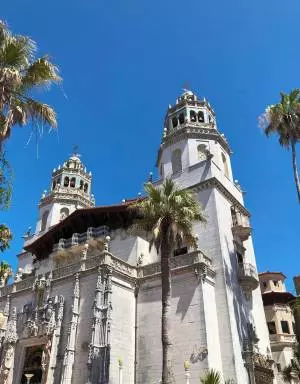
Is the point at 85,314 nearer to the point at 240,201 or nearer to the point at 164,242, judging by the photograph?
the point at 164,242

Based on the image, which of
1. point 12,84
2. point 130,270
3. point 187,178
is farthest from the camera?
point 187,178

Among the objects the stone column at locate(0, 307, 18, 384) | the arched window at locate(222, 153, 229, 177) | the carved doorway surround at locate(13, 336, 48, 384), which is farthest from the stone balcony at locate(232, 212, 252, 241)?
the stone column at locate(0, 307, 18, 384)

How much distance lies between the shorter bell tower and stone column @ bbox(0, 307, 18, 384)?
51.2ft

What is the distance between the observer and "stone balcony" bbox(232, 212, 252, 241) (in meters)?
30.0

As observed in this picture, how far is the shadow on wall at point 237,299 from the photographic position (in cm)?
2547

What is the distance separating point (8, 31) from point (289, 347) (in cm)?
3946

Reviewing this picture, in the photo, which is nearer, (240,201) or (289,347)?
(240,201)

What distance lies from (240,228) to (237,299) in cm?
580

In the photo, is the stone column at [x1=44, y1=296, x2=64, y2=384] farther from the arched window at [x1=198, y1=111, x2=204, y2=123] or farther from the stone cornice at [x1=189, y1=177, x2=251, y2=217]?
the arched window at [x1=198, y1=111, x2=204, y2=123]

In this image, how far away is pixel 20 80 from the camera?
44.8 ft

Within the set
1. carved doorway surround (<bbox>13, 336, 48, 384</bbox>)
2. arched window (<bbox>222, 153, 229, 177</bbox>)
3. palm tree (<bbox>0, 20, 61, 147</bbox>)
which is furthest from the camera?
arched window (<bbox>222, 153, 229, 177</bbox>)

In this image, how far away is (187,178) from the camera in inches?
1267

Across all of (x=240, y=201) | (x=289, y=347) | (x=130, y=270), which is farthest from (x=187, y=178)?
(x=289, y=347)

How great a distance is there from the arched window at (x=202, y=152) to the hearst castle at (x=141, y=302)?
→ 0.06 meters
